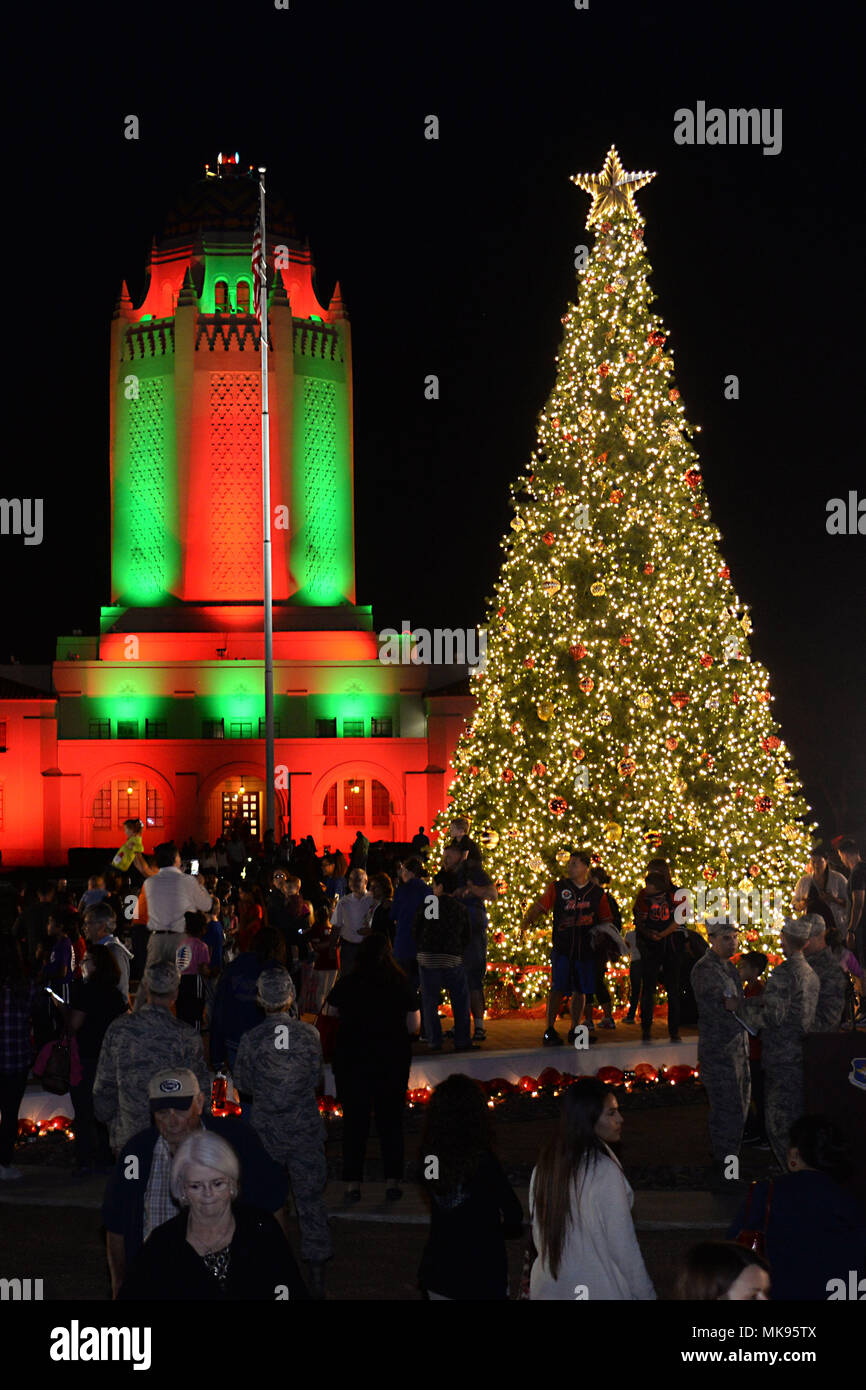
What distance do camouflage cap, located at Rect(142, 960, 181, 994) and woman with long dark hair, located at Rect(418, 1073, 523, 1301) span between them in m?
2.23

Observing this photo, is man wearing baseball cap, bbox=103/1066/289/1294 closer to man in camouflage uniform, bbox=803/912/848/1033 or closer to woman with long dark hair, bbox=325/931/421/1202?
woman with long dark hair, bbox=325/931/421/1202

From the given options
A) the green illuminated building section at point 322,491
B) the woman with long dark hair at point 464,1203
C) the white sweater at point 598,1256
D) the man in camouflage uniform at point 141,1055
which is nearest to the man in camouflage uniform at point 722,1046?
the man in camouflage uniform at point 141,1055

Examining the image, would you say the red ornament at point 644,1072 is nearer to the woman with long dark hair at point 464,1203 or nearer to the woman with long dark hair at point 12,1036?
the woman with long dark hair at point 12,1036

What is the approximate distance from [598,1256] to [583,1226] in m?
0.11

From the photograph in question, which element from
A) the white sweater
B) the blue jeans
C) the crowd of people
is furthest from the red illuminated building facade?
the white sweater

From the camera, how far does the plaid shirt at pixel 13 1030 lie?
10.9m

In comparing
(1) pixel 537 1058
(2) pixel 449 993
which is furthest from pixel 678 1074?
(2) pixel 449 993

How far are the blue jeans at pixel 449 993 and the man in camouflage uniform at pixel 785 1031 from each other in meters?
4.75

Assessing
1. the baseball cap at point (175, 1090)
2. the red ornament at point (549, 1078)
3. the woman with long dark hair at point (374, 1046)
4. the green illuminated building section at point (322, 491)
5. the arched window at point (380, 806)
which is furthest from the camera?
the green illuminated building section at point (322, 491)

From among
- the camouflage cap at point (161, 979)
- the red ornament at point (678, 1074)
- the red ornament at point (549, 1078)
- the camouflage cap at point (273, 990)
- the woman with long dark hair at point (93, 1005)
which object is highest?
the camouflage cap at point (161, 979)

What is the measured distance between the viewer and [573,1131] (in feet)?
18.9
